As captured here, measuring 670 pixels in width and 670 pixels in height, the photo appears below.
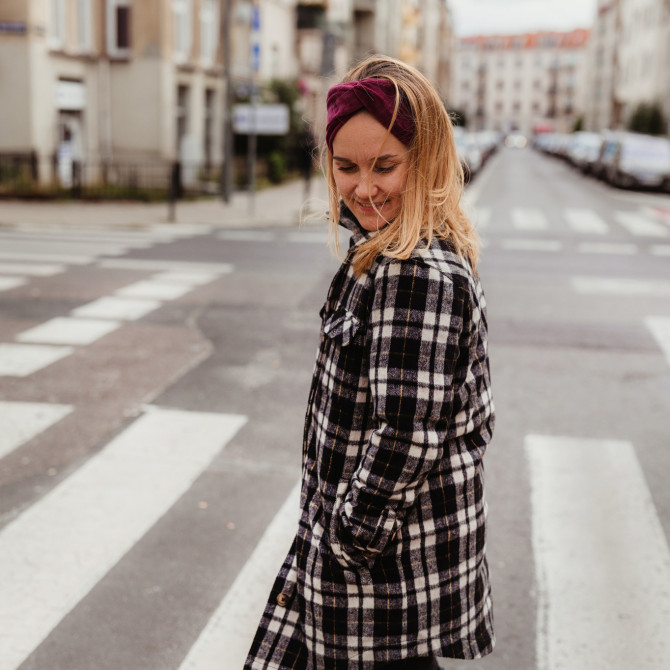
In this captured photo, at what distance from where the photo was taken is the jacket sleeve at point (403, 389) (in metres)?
1.72

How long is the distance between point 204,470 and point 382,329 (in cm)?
337

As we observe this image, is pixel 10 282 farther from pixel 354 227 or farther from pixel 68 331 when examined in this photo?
pixel 354 227

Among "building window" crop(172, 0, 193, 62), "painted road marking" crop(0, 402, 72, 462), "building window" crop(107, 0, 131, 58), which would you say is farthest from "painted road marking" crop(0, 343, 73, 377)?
"building window" crop(172, 0, 193, 62)

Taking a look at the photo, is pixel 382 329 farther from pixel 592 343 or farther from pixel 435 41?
pixel 435 41

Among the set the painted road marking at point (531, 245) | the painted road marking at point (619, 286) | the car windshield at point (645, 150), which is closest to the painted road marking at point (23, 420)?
the painted road marking at point (619, 286)

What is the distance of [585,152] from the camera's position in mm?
43469

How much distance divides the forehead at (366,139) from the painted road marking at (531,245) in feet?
43.1

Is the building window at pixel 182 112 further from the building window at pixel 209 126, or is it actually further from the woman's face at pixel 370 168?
the woman's face at pixel 370 168

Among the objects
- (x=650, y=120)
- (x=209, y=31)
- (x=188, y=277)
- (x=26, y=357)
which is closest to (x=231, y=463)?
(x=26, y=357)

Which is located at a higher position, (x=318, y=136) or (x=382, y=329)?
(x=318, y=136)

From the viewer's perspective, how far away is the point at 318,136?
92.3 inches

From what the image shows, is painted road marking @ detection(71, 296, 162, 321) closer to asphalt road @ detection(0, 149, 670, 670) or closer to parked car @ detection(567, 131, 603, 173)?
asphalt road @ detection(0, 149, 670, 670)

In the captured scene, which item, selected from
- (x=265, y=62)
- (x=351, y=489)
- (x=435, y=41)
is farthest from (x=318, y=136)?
(x=435, y=41)

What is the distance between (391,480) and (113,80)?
84.4 feet
